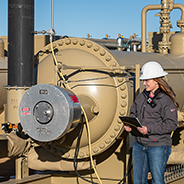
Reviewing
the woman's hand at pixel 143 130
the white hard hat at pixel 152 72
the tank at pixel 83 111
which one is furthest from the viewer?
the tank at pixel 83 111

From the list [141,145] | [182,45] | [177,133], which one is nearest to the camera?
[141,145]

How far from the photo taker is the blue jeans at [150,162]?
389 cm

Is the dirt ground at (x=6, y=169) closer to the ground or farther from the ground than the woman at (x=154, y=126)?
closer to the ground

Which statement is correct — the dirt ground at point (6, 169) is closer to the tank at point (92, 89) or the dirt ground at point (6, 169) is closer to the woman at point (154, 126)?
the tank at point (92, 89)

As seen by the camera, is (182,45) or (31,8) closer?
(31,8)

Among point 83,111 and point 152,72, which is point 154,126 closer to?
point 152,72

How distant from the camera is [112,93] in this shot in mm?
4910

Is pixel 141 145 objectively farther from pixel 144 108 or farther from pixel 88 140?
pixel 88 140

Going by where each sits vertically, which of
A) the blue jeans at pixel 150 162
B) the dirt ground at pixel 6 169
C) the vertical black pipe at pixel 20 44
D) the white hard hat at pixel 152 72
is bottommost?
the dirt ground at pixel 6 169

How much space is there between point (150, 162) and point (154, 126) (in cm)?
36

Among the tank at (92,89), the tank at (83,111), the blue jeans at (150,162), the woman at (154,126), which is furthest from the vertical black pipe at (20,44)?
the blue jeans at (150,162)

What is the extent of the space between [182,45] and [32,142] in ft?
11.0

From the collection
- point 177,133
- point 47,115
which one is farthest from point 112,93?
point 177,133

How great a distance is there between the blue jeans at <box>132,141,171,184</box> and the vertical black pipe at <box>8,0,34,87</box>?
1672 millimetres
